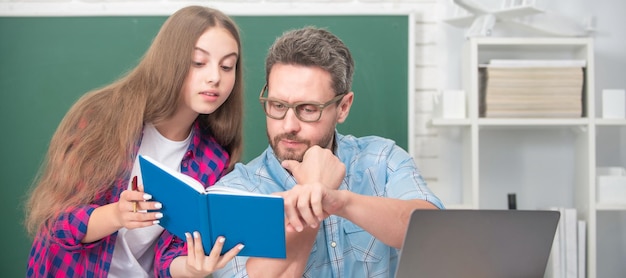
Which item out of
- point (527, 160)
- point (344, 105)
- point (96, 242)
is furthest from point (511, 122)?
point (96, 242)

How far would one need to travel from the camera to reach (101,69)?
3137 millimetres

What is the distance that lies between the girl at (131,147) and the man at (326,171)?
0.29m

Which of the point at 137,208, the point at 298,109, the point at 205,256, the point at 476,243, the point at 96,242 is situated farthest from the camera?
the point at 96,242

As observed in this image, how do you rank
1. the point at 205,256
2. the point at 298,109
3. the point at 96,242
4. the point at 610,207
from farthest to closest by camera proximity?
the point at 610,207, the point at 96,242, the point at 298,109, the point at 205,256

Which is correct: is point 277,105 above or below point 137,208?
above

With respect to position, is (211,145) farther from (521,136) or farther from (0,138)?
(521,136)

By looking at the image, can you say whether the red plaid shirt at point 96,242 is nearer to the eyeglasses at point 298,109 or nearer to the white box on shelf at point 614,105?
the eyeglasses at point 298,109

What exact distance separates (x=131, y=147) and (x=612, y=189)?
6.53ft

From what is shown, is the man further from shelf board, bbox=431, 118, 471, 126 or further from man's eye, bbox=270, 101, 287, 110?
shelf board, bbox=431, 118, 471, 126

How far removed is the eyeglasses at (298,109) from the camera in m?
1.72

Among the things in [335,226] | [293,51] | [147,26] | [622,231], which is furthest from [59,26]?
[622,231]

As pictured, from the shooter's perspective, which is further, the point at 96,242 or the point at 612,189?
the point at 612,189

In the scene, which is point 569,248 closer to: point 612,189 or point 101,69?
point 612,189

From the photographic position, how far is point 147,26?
3.11 metres
